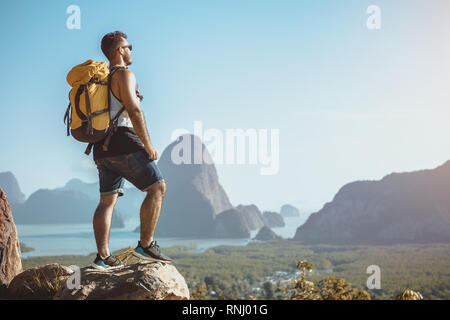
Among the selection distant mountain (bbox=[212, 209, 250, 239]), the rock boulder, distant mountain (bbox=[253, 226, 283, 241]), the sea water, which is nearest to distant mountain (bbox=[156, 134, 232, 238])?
distant mountain (bbox=[212, 209, 250, 239])

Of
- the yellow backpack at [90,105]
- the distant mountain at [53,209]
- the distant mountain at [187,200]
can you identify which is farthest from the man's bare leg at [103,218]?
the distant mountain at [53,209]

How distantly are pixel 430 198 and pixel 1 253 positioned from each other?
503 feet

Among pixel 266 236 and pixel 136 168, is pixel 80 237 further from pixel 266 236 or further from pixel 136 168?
pixel 136 168

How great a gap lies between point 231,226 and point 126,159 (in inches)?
6711

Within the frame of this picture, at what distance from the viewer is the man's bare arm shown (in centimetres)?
340

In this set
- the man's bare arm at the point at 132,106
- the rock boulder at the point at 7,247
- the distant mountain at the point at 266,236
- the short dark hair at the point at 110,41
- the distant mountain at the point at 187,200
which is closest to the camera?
the man's bare arm at the point at 132,106

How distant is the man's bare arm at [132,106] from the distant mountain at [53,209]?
612 ft

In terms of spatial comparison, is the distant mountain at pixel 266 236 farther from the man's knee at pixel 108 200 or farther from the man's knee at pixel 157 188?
the man's knee at pixel 157 188

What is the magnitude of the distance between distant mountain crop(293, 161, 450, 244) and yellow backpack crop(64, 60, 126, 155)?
5560 inches

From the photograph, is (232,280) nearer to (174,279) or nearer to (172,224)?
(174,279)

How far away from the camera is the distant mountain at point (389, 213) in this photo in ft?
433

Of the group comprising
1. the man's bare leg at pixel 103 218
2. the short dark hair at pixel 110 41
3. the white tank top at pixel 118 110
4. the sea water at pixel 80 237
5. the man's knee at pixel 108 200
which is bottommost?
the sea water at pixel 80 237

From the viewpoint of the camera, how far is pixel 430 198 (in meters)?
138
